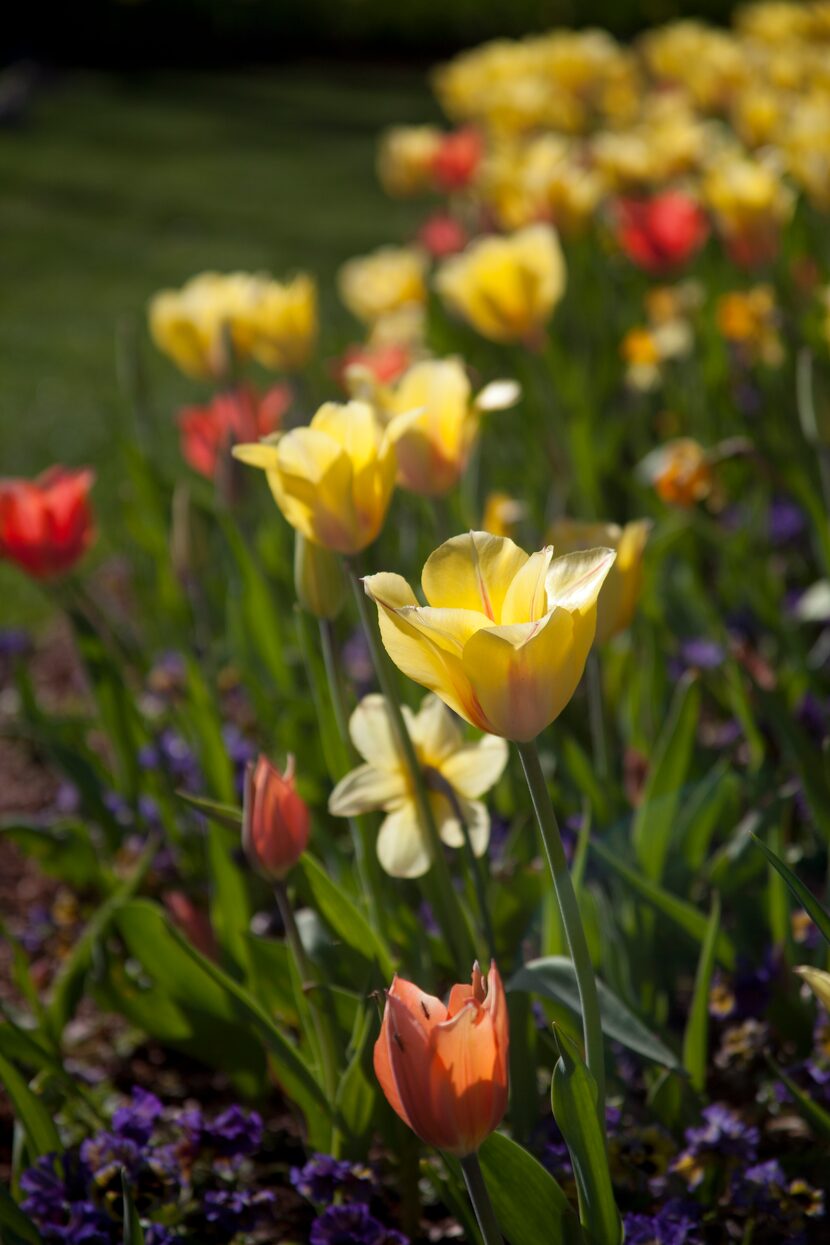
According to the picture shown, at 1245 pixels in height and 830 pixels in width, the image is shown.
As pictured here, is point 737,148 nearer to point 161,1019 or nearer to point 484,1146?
point 161,1019

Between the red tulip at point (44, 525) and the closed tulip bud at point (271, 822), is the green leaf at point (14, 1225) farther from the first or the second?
the red tulip at point (44, 525)

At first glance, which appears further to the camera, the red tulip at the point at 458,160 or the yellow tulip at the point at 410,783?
the red tulip at the point at 458,160

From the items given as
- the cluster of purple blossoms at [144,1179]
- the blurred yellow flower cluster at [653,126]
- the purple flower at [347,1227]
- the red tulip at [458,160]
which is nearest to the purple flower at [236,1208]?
the cluster of purple blossoms at [144,1179]

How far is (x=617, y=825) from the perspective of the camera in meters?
1.53

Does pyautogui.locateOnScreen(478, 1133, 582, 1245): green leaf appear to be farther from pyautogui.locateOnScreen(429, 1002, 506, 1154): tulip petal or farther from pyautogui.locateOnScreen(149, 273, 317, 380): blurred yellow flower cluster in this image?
pyautogui.locateOnScreen(149, 273, 317, 380): blurred yellow flower cluster

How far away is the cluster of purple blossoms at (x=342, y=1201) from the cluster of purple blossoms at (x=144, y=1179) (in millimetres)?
77

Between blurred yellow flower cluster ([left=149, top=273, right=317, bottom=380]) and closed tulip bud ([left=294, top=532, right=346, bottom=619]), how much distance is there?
106 cm

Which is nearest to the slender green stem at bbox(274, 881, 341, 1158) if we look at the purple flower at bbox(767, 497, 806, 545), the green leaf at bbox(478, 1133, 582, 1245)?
the green leaf at bbox(478, 1133, 582, 1245)

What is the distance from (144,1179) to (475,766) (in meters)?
0.51

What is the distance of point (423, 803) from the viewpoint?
1.16 m

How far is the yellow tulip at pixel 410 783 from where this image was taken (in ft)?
3.88

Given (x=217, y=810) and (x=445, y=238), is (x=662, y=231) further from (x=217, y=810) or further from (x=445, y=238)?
(x=217, y=810)

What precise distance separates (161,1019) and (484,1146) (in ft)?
2.01

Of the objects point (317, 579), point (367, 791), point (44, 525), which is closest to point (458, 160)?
point (44, 525)
